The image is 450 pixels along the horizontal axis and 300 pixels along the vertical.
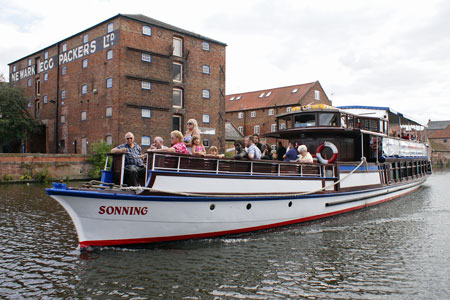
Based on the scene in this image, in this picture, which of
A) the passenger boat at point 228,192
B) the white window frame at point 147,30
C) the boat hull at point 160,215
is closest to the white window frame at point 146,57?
the white window frame at point 147,30

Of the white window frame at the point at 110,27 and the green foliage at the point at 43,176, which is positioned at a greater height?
the white window frame at the point at 110,27

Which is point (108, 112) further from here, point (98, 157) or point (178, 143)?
point (178, 143)

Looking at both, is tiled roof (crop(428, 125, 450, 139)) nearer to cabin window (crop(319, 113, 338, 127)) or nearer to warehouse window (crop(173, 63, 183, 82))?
warehouse window (crop(173, 63, 183, 82))

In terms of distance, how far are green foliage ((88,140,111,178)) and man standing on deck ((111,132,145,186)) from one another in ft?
75.5

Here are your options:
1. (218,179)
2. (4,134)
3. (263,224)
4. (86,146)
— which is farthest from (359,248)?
(4,134)

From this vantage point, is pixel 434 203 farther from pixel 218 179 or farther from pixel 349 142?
pixel 218 179

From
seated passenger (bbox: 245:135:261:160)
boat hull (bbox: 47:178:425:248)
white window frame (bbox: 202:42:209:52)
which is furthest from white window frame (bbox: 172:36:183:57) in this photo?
boat hull (bbox: 47:178:425:248)

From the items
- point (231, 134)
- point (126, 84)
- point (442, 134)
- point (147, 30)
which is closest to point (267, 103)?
point (231, 134)

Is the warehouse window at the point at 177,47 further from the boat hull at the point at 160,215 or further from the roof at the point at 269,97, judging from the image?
the boat hull at the point at 160,215

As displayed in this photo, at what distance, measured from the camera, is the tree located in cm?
3700

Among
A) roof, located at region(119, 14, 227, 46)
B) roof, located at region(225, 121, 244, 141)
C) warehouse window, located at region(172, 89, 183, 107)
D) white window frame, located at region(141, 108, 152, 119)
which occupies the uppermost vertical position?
roof, located at region(119, 14, 227, 46)

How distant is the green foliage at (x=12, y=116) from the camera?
1457 inches

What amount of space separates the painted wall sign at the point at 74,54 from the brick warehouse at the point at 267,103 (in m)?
26.8

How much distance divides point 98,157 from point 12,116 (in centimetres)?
1312
